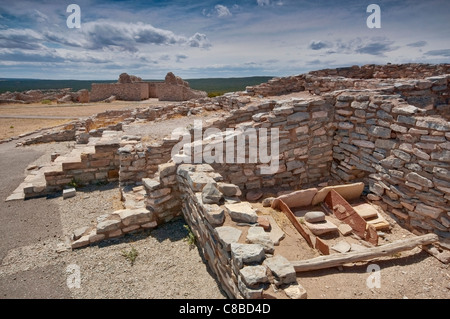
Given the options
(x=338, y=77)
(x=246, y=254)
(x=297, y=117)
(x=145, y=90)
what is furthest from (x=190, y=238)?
(x=145, y=90)

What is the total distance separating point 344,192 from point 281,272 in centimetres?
408

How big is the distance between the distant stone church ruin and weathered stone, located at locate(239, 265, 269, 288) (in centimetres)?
2648

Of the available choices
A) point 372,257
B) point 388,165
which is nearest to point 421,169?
point 388,165

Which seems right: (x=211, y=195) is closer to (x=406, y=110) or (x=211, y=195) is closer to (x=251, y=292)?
(x=251, y=292)

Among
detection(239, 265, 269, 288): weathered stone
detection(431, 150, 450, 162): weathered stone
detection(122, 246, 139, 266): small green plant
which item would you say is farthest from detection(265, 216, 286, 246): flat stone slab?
detection(431, 150, 450, 162): weathered stone

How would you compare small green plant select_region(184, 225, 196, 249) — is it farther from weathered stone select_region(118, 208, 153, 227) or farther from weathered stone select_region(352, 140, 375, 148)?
weathered stone select_region(352, 140, 375, 148)

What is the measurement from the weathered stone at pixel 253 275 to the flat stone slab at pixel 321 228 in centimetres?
244

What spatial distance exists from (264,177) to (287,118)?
1613mm

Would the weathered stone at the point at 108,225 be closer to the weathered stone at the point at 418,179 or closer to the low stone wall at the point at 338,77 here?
the weathered stone at the point at 418,179

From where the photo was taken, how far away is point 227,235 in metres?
3.84

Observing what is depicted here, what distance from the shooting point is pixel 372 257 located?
4426 mm

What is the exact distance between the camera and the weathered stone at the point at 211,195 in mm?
4664

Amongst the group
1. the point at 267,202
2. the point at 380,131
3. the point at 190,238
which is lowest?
the point at 190,238
